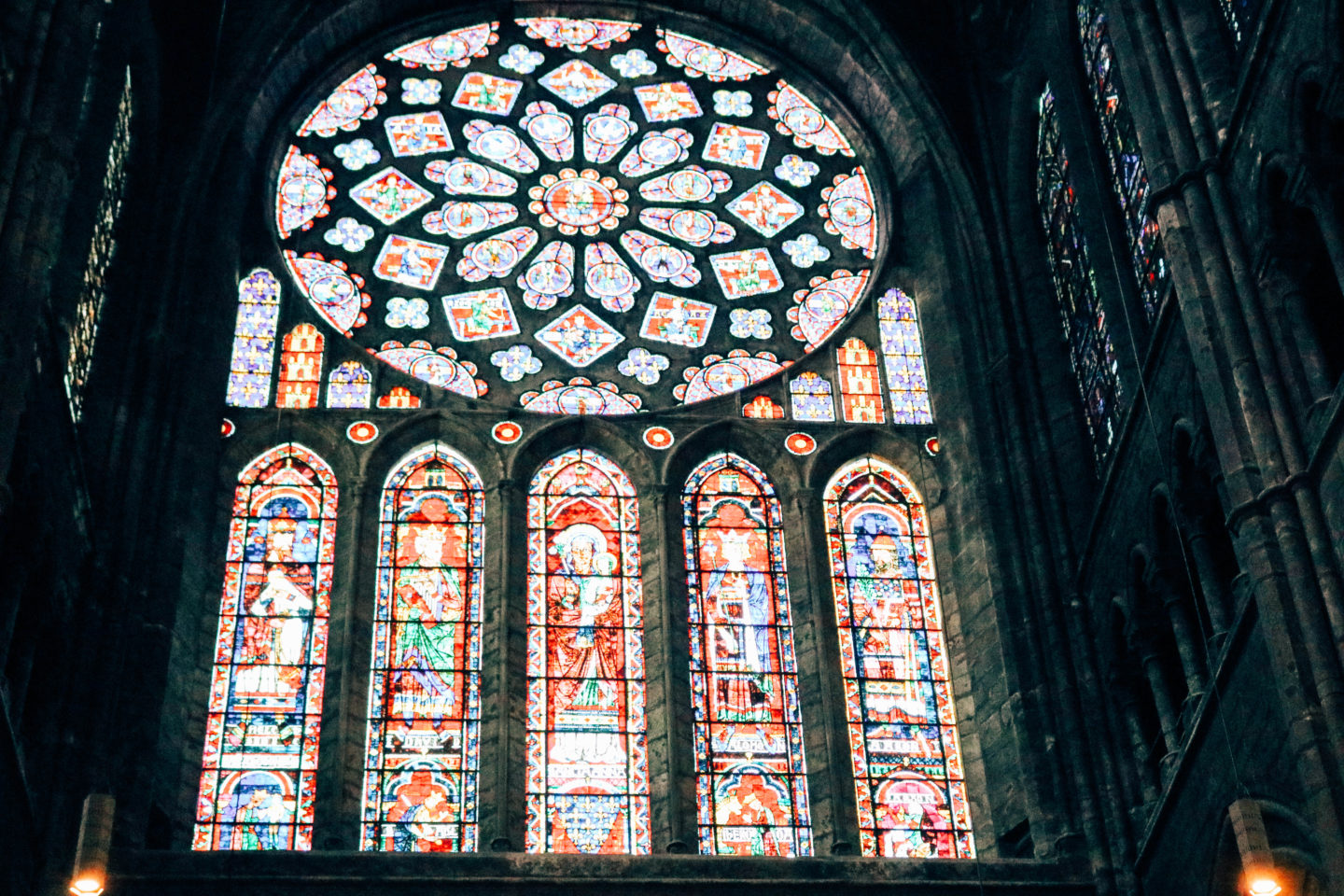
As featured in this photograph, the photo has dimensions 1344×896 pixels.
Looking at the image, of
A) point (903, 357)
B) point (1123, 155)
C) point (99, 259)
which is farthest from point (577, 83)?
point (1123, 155)

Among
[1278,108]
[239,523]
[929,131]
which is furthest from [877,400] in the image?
[1278,108]

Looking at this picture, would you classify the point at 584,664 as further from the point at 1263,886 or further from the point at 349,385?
the point at 1263,886

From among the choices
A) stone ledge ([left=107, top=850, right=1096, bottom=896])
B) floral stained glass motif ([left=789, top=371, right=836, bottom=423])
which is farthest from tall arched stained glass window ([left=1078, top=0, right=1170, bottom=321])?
stone ledge ([left=107, top=850, right=1096, bottom=896])

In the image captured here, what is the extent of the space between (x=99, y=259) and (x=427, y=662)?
4.76 m

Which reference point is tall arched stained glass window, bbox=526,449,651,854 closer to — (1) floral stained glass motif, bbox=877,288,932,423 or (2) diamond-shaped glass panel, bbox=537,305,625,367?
(2) diamond-shaped glass panel, bbox=537,305,625,367

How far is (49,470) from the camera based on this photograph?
1766cm

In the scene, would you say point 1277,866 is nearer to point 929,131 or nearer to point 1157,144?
point 1157,144

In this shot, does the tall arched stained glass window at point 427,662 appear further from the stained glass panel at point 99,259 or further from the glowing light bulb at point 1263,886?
the glowing light bulb at point 1263,886

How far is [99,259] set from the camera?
20.2 metres

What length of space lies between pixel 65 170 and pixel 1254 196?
8.56m

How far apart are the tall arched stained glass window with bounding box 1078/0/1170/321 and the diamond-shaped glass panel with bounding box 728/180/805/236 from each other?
15.5 ft

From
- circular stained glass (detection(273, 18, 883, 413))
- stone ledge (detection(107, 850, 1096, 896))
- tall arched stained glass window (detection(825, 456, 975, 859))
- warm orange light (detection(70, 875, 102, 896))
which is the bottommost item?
warm orange light (detection(70, 875, 102, 896))

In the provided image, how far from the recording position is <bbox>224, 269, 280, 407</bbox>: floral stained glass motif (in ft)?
72.2

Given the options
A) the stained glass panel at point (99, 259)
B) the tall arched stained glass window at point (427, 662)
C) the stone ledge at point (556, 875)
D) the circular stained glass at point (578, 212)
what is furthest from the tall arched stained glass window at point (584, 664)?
the stained glass panel at point (99, 259)
